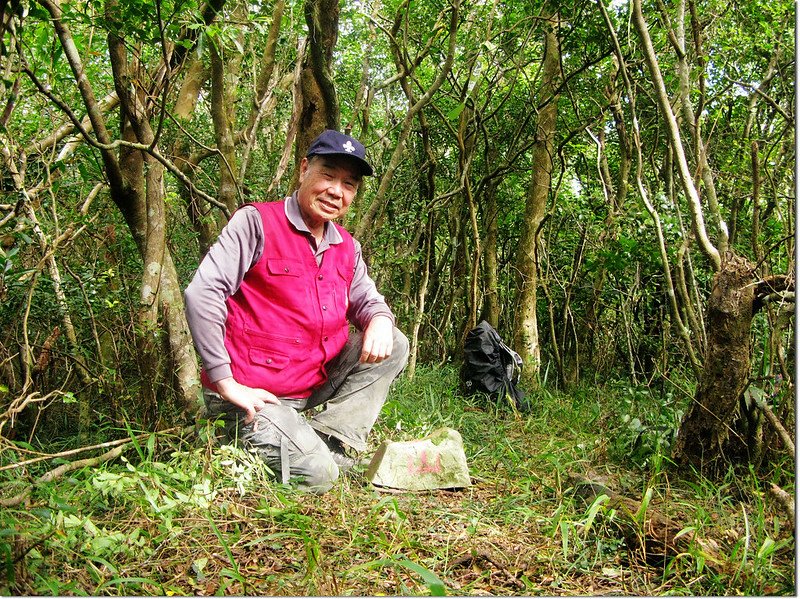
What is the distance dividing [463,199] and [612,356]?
233cm

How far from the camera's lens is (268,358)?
3.10 meters

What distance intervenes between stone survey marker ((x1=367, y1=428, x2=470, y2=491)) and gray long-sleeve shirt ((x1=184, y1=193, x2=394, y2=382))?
3.03ft

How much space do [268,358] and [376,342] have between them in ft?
1.75

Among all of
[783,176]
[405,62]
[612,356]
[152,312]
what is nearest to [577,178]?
[612,356]

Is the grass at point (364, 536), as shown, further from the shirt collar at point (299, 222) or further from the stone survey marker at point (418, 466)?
the shirt collar at point (299, 222)

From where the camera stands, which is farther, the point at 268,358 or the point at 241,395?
the point at 268,358

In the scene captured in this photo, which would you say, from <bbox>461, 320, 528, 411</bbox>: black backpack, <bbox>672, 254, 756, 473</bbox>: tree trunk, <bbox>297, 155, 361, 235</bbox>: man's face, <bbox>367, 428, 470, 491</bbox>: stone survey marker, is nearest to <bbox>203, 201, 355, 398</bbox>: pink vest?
<bbox>297, 155, 361, 235</bbox>: man's face

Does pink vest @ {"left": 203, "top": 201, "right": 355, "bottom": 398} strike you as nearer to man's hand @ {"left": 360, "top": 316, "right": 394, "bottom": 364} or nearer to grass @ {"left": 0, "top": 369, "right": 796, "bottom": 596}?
man's hand @ {"left": 360, "top": 316, "right": 394, "bottom": 364}

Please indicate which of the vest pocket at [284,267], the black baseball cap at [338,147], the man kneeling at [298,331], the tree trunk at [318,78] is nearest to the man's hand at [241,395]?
the man kneeling at [298,331]

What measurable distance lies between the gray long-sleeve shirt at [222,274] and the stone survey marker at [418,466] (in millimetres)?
925

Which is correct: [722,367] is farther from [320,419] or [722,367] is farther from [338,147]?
[338,147]

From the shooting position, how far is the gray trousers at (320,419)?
297cm

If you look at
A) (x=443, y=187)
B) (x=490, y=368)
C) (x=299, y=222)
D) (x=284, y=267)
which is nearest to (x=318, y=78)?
(x=299, y=222)

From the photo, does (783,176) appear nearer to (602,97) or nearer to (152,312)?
(602,97)
